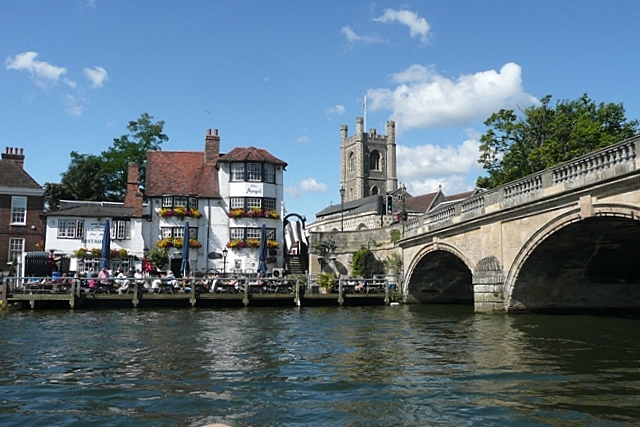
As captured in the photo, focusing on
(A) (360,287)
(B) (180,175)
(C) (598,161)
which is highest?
(B) (180,175)

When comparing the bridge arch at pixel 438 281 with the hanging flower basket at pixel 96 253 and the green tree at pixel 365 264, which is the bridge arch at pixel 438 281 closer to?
the green tree at pixel 365 264

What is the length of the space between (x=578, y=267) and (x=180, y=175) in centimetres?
2791

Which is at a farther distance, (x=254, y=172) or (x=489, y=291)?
(x=254, y=172)

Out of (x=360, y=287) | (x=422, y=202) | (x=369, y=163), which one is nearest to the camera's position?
(x=360, y=287)

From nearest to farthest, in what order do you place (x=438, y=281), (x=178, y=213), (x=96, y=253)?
(x=438, y=281) < (x=96, y=253) < (x=178, y=213)

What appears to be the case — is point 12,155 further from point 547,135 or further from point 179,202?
point 547,135

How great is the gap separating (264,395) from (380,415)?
2.11 meters

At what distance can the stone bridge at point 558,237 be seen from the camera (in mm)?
16500

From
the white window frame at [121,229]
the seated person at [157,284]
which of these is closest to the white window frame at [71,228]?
the white window frame at [121,229]

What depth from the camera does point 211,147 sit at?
44000 millimetres

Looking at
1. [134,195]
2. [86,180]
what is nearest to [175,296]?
[134,195]

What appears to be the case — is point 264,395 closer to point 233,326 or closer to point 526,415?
point 526,415

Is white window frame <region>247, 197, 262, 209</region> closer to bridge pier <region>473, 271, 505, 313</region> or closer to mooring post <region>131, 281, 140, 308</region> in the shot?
mooring post <region>131, 281, 140, 308</region>

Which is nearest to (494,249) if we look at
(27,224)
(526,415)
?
(526,415)
